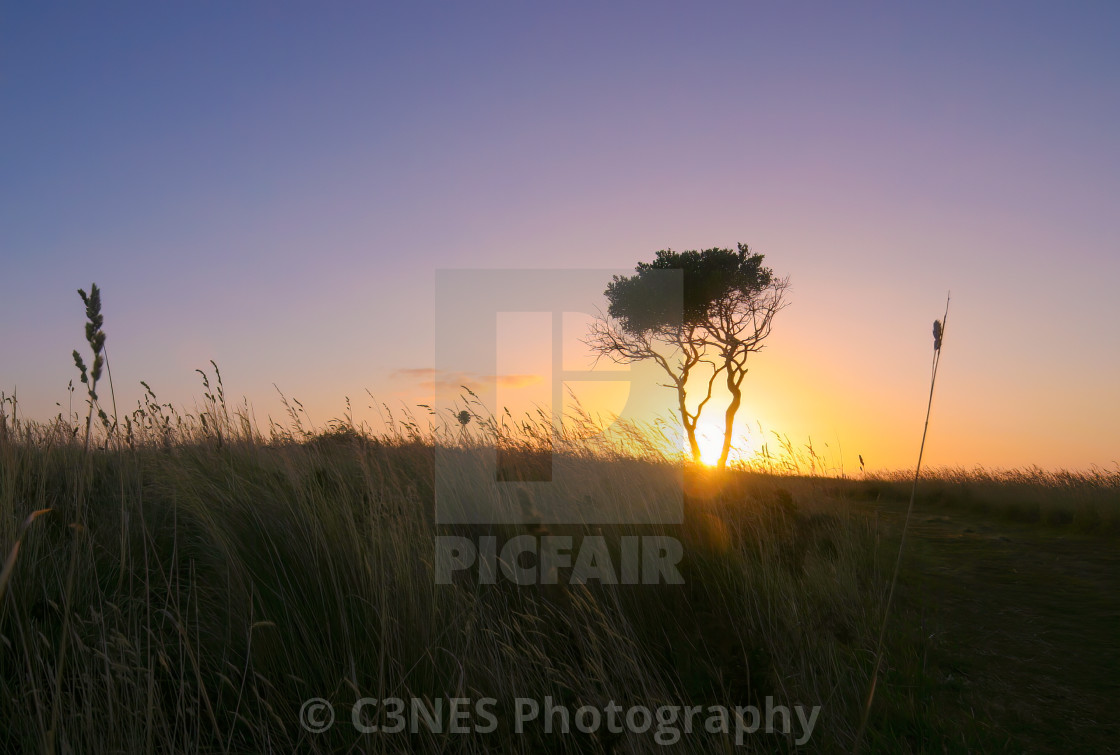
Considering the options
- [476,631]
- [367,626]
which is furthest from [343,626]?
[476,631]

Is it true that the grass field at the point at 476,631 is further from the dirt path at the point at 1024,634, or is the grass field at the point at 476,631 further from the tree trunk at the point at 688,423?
the tree trunk at the point at 688,423

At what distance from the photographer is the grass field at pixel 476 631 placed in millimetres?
2217

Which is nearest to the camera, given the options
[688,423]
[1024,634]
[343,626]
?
[343,626]

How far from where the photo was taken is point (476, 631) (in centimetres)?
264

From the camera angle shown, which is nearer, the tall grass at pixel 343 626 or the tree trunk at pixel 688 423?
the tall grass at pixel 343 626

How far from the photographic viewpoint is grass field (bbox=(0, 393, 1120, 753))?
2.22 meters

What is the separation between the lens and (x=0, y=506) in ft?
10.6

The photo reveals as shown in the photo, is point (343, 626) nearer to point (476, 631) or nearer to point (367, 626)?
point (367, 626)

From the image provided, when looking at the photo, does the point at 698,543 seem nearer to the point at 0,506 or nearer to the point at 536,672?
Result: the point at 536,672

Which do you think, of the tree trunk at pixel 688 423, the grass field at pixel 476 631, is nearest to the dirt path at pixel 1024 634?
the grass field at pixel 476 631

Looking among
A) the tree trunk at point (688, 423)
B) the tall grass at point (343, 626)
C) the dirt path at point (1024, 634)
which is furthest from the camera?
the tree trunk at point (688, 423)

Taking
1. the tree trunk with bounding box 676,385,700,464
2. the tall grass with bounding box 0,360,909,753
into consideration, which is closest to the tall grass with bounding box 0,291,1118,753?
the tall grass with bounding box 0,360,909,753

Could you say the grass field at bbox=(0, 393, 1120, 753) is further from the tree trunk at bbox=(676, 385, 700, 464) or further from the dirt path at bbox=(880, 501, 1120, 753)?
the tree trunk at bbox=(676, 385, 700, 464)

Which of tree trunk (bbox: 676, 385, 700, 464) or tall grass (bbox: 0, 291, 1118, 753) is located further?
tree trunk (bbox: 676, 385, 700, 464)
